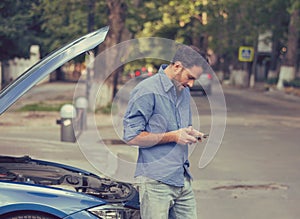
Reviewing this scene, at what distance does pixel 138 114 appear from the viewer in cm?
439

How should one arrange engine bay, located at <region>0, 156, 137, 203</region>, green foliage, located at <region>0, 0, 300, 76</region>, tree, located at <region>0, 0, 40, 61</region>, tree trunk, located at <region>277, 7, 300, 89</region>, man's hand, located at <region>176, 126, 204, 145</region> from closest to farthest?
man's hand, located at <region>176, 126, 204, 145</region> → engine bay, located at <region>0, 156, 137, 203</region> → tree, located at <region>0, 0, 40, 61</region> → green foliage, located at <region>0, 0, 300, 76</region> → tree trunk, located at <region>277, 7, 300, 89</region>

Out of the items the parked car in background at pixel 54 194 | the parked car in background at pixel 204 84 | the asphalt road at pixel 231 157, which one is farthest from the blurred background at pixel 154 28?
the parked car in background at pixel 54 194

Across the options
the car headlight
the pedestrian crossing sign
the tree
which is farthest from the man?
the pedestrian crossing sign

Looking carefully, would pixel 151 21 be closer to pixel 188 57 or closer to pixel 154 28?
pixel 154 28

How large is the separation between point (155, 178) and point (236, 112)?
20.0m

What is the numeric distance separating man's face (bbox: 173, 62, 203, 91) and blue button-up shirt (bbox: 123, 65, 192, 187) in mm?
55

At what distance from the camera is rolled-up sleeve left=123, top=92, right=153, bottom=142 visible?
438cm

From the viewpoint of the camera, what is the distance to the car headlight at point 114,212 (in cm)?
446

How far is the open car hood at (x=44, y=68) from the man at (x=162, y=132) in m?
0.49

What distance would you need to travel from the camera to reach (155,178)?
4414 millimetres

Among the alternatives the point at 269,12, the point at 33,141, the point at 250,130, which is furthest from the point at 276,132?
the point at 269,12

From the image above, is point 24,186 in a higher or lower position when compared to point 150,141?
lower

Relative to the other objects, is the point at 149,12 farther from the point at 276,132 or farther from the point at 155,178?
the point at 155,178

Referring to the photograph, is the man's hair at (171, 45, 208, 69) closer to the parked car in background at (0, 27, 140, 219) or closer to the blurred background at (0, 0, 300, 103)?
the parked car in background at (0, 27, 140, 219)
